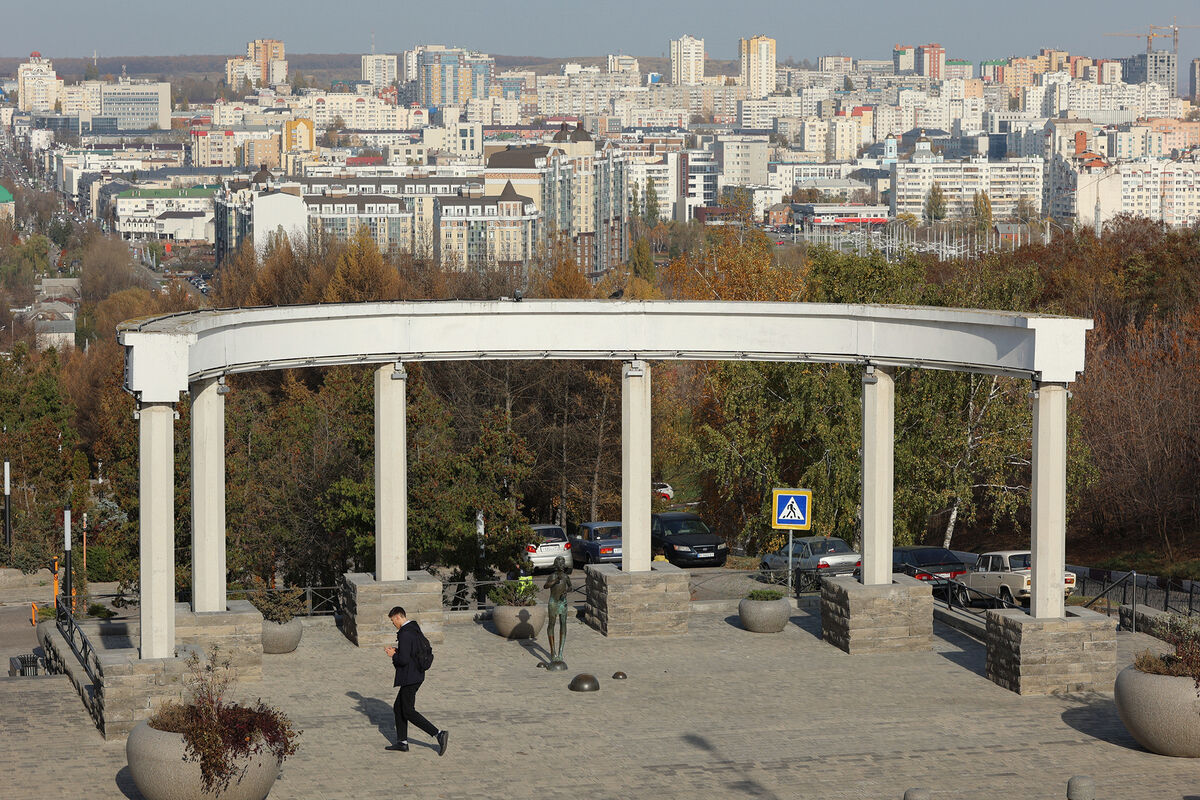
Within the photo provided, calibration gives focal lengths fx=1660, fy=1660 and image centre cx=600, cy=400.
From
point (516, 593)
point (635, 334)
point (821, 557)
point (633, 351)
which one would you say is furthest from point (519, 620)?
point (821, 557)

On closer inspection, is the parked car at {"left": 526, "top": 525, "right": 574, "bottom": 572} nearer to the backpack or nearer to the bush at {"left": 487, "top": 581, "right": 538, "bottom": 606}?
the bush at {"left": 487, "top": 581, "right": 538, "bottom": 606}

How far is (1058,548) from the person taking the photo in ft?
61.8

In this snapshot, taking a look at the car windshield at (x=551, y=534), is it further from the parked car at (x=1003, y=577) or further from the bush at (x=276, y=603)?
the bush at (x=276, y=603)

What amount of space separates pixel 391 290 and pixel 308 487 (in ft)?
90.0

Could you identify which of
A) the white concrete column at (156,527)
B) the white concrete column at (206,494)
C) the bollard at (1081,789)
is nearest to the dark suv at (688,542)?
the white concrete column at (206,494)

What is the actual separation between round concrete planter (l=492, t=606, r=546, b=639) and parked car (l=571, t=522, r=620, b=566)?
14381 mm

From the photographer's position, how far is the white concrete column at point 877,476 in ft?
68.1

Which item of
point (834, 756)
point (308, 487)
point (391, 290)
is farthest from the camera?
point (391, 290)

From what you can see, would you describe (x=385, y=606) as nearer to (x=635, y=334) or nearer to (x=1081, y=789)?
(x=635, y=334)

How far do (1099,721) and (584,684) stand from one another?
18.1ft

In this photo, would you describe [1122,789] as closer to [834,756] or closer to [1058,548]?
[834,756]

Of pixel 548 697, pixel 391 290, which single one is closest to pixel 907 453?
pixel 548 697

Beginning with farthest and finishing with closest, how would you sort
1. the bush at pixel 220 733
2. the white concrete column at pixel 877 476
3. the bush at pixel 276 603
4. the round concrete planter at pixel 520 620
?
the round concrete planter at pixel 520 620 < the white concrete column at pixel 877 476 < the bush at pixel 276 603 < the bush at pixel 220 733

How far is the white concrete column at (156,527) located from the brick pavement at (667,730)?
1.12 m
